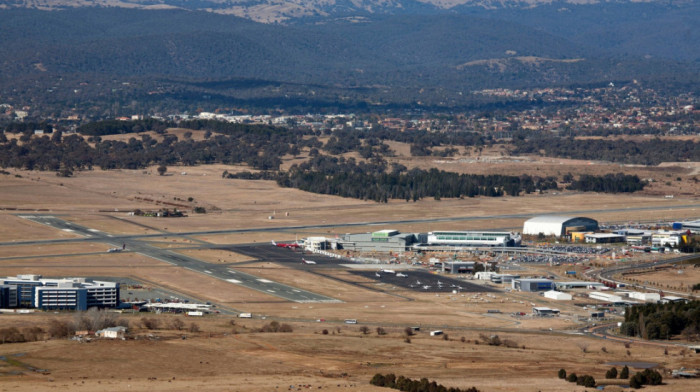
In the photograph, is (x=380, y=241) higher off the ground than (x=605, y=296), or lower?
higher

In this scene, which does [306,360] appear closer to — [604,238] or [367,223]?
[604,238]

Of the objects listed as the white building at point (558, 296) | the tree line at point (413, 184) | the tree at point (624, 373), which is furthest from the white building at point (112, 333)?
the tree line at point (413, 184)

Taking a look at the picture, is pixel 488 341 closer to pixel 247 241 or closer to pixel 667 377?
pixel 667 377

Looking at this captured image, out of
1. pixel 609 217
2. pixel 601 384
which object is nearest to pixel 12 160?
pixel 609 217

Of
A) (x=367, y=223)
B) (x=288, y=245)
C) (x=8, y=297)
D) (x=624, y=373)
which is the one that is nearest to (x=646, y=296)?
(x=624, y=373)

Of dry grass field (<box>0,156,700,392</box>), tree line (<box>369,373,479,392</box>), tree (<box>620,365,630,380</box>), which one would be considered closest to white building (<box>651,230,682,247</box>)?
dry grass field (<box>0,156,700,392</box>)
